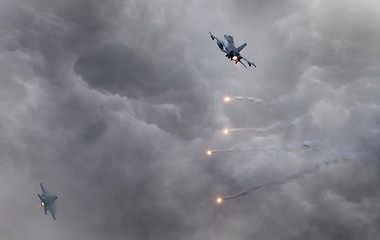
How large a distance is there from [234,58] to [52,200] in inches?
6315

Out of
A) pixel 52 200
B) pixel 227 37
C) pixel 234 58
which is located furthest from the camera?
pixel 52 200

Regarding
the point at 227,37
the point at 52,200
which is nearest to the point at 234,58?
the point at 227,37

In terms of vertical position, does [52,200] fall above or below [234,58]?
below

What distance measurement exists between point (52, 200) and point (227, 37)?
6420 inches

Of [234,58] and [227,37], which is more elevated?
[227,37]

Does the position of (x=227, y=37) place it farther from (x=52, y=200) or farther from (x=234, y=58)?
(x=52, y=200)

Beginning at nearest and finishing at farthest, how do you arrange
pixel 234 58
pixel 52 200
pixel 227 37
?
pixel 234 58 → pixel 227 37 → pixel 52 200

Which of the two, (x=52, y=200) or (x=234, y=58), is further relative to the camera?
(x=52, y=200)

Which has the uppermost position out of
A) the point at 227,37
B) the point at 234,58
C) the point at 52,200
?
the point at 227,37

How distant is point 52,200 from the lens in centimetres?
18475

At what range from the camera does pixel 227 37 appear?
132 metres

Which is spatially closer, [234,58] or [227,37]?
[234,58]

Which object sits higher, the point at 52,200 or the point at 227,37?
the point at 227,37

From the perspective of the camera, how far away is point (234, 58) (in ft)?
401
